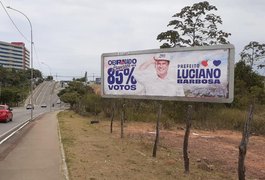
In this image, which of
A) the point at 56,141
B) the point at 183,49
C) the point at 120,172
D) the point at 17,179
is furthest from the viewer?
the point at 56,141

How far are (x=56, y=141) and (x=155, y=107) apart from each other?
21.4m

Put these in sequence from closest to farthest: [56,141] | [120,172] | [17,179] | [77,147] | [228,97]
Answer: [17,179], [120,172], [228,97], [77,147], [56,141]

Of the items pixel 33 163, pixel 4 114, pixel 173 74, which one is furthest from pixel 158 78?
pixel 4 114

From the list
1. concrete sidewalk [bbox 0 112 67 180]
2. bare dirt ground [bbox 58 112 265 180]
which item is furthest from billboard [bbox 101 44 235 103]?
concrete sidewalk [bbox 0 112 67 180]

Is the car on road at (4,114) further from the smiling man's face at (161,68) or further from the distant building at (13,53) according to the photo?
the distant building at (13,53)

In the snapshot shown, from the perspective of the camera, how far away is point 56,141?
19.6 meters

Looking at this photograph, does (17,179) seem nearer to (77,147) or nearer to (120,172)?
(120,172)

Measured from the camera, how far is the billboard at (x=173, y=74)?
45.7 feet

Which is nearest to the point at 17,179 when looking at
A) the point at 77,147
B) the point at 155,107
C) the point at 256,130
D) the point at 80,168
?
the point at 80,168

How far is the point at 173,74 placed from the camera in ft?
51.5

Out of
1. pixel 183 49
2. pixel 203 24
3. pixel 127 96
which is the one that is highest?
pixel 203 24

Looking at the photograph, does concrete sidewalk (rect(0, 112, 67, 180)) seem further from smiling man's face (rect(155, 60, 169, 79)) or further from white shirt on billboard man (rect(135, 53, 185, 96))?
smiling man's face (rect(155, 60, 169, 79))

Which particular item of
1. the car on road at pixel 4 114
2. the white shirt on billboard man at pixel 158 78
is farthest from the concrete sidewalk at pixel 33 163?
the car on road at pixel 4 114

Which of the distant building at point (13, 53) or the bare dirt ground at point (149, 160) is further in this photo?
the distant building at point (13, 53)
